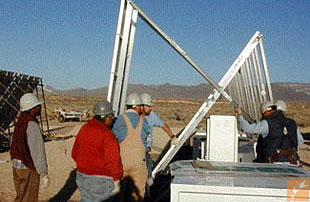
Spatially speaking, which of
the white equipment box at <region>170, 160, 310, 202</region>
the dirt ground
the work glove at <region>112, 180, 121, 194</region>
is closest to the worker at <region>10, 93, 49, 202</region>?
the work glove at <region>112, 180, 121, 194</region>

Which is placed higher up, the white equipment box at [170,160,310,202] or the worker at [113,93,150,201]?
the worker at [113,93,150,201]

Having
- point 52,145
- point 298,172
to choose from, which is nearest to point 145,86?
point 52,145

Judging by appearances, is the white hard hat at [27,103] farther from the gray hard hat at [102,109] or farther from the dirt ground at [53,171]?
the dirt ground at [53,171]

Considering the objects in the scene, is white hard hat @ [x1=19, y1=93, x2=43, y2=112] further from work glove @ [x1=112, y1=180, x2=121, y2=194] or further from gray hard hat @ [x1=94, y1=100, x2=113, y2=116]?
work glove @ [x1=112, y1=180, x2=121, y2=194]

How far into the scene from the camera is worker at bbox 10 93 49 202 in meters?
4.71

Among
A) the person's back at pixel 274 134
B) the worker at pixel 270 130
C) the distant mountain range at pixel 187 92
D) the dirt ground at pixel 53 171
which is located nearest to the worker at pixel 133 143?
the worker at pixel 270 130

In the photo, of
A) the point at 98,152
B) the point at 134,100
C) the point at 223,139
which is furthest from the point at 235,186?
the point at 223,139

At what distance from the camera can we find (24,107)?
191 inches

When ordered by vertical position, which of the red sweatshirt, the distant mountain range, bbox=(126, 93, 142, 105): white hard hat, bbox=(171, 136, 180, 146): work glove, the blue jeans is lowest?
the blue jeans

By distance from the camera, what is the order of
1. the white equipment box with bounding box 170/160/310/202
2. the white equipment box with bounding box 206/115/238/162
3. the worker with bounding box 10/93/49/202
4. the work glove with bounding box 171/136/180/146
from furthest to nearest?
the work glove with bounding box 171/136/180/146 → the white equipment box with bounding box 206/115/238/162 → the worker with bounding box 10/93/49/202 → the white equipment box with bounding box 170/160/310/202

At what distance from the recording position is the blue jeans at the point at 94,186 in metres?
4.46

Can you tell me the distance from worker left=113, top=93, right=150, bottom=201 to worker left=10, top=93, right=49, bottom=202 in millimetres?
1013

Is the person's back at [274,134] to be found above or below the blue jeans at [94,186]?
above

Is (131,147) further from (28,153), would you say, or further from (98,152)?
(28,153)
